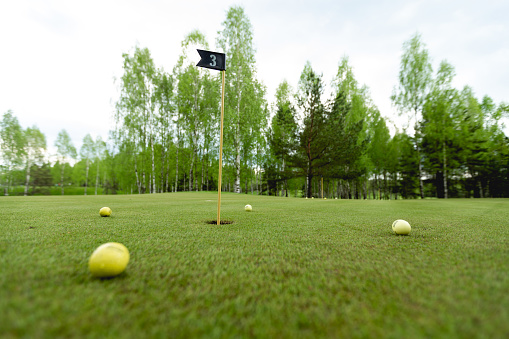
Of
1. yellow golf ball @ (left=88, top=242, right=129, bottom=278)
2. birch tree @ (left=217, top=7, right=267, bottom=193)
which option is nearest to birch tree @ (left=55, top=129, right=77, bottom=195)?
birch tree @ (left=217, top=7, right=267, bottom=193)

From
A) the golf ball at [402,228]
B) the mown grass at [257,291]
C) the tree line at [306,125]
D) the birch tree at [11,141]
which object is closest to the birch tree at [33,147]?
the tree line at [306,125]

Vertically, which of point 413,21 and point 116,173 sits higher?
point 413,21

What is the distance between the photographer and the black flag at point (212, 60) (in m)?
3.03

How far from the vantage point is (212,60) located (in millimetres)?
3115

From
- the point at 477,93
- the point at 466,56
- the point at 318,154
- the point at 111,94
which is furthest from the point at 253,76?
the point at 477,93

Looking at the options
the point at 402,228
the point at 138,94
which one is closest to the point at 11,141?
the point at 138,94

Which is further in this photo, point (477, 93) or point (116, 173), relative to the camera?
point (116, 173)

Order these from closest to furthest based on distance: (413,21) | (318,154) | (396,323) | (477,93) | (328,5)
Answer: (396,323) → (328,5) → (318,154) → (413,21) → (477,93)

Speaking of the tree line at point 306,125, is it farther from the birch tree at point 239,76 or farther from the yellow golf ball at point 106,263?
the yellow golf ball at point 106,263

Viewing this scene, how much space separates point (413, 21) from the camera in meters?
19.2

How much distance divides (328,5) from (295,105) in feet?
22.9

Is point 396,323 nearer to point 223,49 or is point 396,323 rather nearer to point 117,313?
point 117,313

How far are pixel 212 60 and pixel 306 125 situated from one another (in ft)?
51.6

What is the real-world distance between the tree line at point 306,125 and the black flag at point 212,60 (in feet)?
48.6
